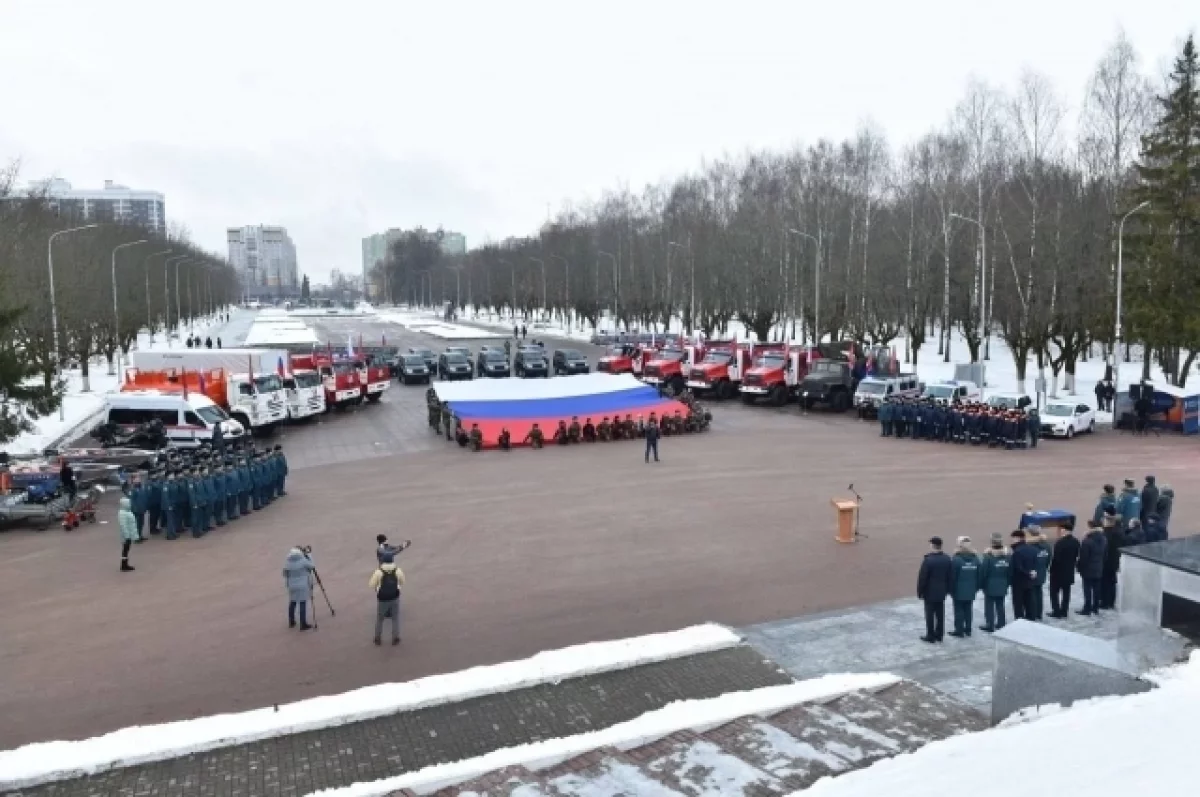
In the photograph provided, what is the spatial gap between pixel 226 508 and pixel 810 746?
13.0 meters

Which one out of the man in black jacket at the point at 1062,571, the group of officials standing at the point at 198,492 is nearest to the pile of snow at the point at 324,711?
the man in black jacket at the point at 1062,571

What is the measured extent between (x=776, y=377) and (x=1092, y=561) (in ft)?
76.1

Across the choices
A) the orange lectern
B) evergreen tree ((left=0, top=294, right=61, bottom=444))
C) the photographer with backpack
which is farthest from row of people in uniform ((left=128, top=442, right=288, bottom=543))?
the orange lectern

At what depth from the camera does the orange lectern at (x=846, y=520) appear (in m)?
15.2

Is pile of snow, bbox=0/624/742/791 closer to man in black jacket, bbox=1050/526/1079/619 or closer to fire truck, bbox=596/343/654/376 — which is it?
man in black jacket, bbox=1050/526/1079/619

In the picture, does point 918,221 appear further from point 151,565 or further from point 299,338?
point 151,565

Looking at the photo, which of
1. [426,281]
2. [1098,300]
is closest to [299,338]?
[1098,300]

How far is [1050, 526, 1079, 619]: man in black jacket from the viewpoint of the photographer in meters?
11.8

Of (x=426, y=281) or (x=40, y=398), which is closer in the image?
(x=40, y=398)

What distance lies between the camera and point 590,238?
95.8 m

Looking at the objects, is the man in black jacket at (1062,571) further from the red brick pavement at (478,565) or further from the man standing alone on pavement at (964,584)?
the red brick pavement at (478,565)

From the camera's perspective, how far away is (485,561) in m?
14.5

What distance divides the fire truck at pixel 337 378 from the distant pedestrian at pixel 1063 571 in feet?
83.2

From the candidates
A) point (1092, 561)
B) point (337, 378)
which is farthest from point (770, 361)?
point (1092, 561)
